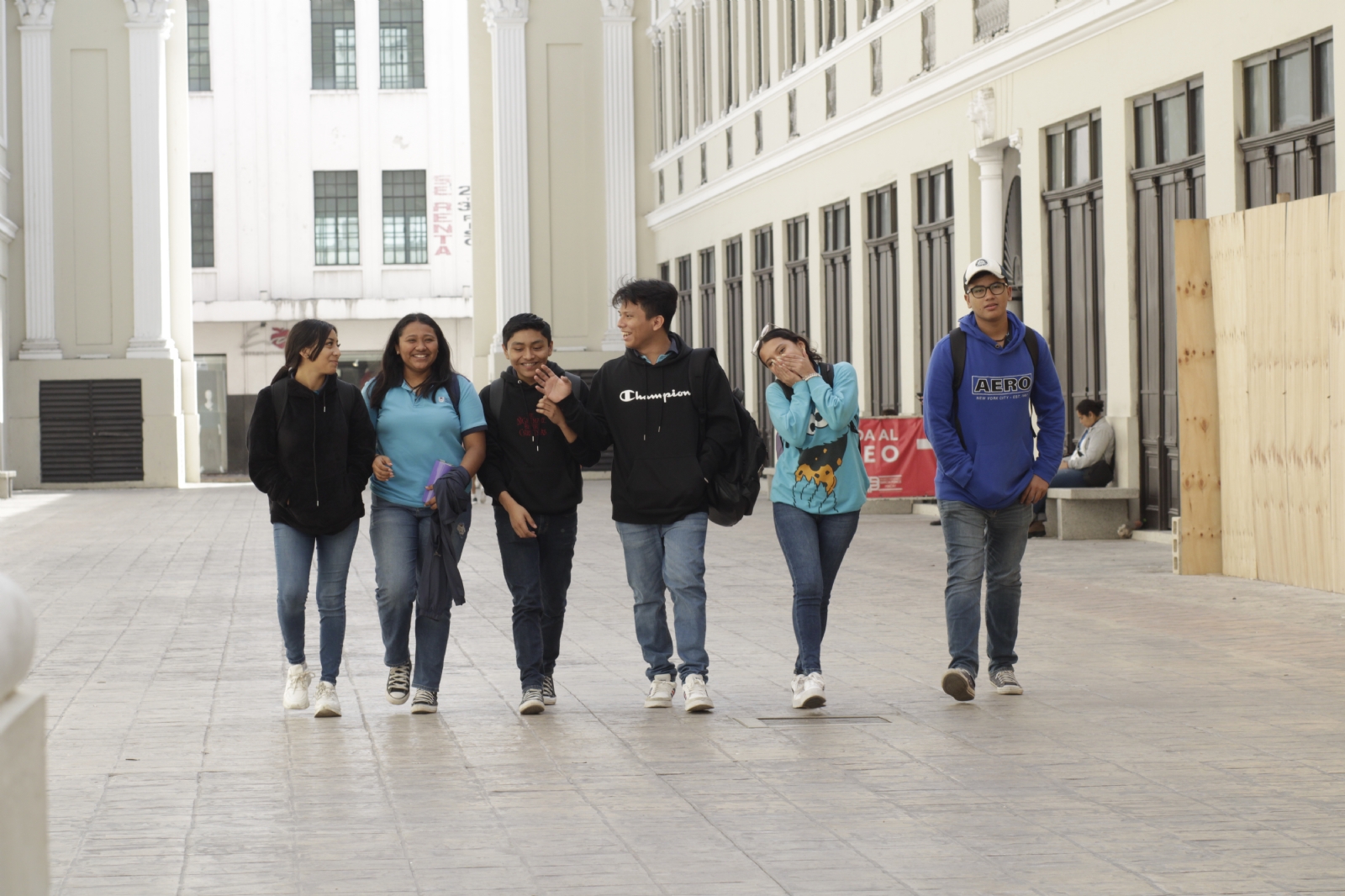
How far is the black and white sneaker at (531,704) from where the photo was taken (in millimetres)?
8469

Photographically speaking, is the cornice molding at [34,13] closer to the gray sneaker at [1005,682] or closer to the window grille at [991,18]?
the window grille at [991,18]

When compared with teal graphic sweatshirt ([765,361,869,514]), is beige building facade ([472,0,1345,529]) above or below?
above

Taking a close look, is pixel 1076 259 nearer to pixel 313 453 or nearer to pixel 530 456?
pixel 530 456

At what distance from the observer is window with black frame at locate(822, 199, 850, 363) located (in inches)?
1086

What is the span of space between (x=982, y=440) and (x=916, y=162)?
1577 cm

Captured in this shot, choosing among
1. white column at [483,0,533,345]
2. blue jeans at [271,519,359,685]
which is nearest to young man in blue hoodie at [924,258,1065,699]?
blue jeans at [271,519,359,685]

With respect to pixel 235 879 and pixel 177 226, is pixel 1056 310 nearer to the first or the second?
pixel 235 879

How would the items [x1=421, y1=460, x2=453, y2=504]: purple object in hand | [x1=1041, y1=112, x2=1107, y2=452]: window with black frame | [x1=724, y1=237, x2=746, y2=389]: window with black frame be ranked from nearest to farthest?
[x1=421, y1=460, x2=453, y2=504]: purple object in hand < [x1=1041, y1=112, x2=1107, y2=452]: window with black frame < [x1=724, y1=237, x2=746, y2=389]: window with black frame

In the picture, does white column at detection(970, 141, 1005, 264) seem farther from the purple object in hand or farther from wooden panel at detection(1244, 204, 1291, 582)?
the purple object in hand

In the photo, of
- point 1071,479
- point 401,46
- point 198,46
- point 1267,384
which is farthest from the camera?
point 401,46

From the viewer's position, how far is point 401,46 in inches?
1938

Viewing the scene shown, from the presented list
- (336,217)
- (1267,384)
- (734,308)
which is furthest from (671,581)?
(336,217)

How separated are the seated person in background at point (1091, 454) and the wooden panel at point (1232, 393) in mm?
4121

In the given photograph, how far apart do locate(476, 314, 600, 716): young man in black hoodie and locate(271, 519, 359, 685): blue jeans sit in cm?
66
